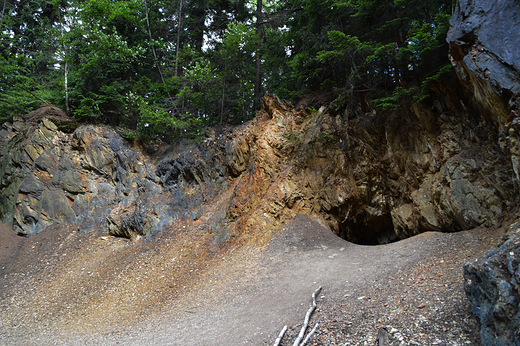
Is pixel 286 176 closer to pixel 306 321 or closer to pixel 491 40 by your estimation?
pixel 306 321

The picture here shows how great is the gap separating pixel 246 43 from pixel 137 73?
763 centimetres

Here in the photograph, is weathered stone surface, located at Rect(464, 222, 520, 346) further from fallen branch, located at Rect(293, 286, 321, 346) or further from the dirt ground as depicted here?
fallen branch, located at Rect(293, 286, 321, 346)

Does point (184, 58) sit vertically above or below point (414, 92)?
above

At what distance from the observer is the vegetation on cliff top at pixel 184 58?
11328mm

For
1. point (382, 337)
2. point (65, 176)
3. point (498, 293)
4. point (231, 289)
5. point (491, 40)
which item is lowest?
point (231, 289)

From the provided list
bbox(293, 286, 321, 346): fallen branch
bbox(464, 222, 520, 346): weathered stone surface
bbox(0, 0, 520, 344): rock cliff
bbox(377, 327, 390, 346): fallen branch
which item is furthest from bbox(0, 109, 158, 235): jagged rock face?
bbox(464, 222, 520, 346): weathered stone surface

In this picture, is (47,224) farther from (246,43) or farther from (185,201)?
(246,43)

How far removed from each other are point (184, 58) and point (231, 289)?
13.5 m

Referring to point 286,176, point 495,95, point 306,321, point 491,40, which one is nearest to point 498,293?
point 306,321

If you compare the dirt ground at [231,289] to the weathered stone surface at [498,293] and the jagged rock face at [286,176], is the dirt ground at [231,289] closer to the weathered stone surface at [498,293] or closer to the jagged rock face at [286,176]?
the weathered stone surface at [498,293]

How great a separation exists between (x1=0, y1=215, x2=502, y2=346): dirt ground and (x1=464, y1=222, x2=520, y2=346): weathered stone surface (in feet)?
1.18

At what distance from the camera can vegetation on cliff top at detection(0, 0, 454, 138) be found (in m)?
11.3

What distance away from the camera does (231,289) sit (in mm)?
7586

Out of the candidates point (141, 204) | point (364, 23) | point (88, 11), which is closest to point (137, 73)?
point (88, 11)
